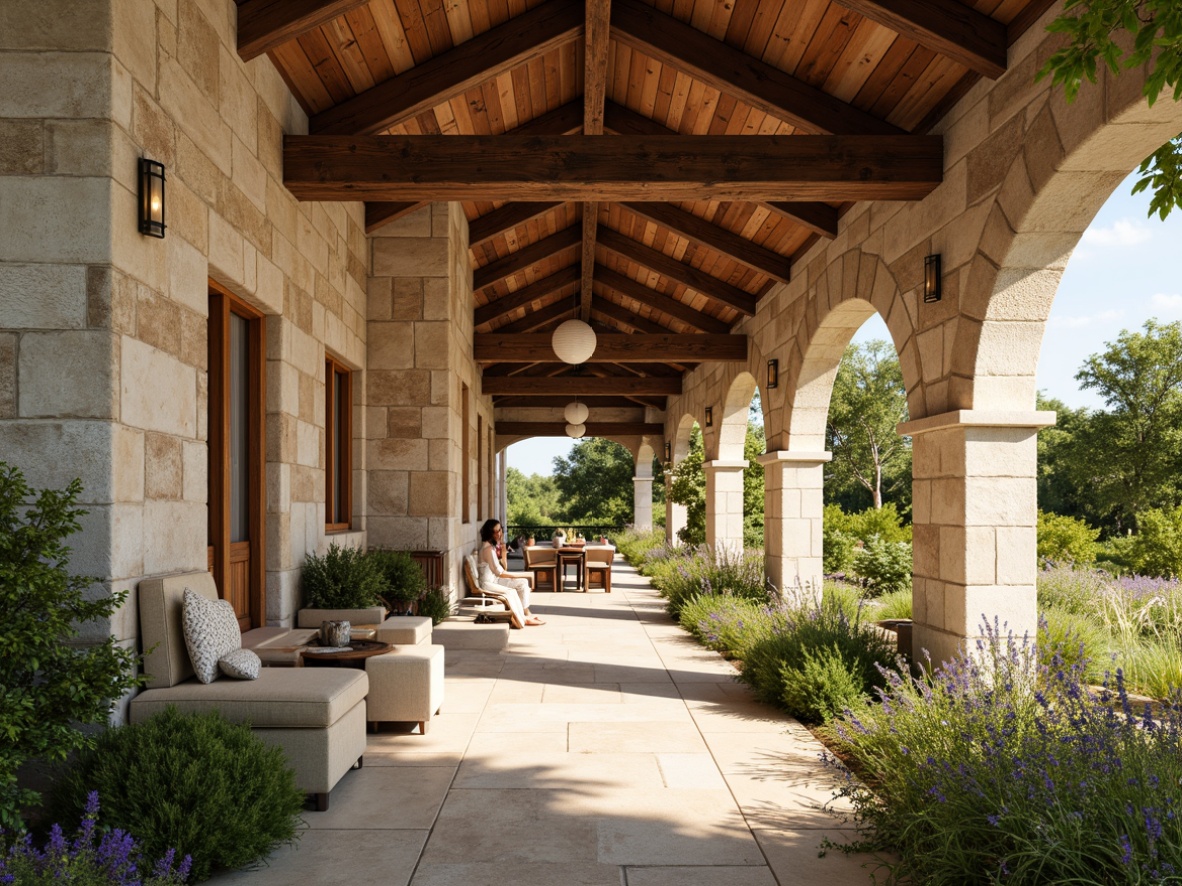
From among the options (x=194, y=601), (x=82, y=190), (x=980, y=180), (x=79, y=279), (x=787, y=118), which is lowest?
(x=194, y=601)

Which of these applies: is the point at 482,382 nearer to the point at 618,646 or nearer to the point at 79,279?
the point at 618,646

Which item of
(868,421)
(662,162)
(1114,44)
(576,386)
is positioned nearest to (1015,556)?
(662,162)

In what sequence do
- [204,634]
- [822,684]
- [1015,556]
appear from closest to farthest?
[204,634] → [1015,556] → [822,684]

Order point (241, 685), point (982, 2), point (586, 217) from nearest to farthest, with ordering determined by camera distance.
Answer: point (241, 685) < point (982, 2) < point (586, 217)

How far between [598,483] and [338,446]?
1068 inches

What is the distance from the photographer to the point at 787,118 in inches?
217

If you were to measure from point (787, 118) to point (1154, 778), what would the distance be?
13.9 feet

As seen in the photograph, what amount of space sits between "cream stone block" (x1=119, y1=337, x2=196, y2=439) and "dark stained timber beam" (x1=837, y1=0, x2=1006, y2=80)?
335 centimetres

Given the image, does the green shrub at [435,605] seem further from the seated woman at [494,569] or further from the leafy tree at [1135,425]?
the leafy tree at [1135,425]

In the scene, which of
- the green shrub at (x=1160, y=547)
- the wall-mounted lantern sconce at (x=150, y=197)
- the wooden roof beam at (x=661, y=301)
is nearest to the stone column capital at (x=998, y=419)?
the wall-mounted lantern sconce at (x=150, y=197)

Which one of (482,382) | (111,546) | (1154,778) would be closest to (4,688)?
(111,546)

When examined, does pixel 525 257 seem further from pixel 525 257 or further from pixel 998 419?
pixel 998 419

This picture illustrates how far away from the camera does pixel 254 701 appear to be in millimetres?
3389

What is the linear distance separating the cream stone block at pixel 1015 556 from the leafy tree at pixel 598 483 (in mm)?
25331
